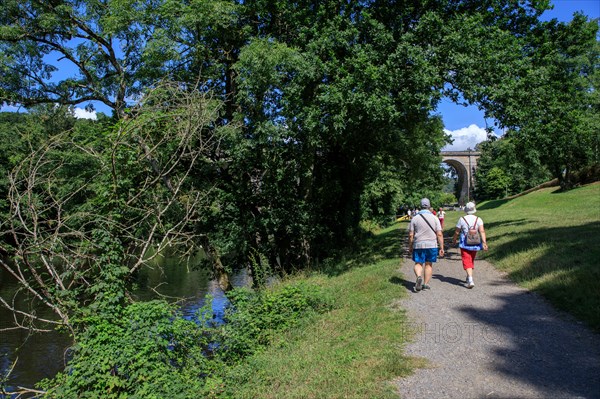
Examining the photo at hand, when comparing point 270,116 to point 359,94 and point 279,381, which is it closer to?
point 359,94

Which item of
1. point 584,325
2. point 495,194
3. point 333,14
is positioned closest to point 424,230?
point 584,325

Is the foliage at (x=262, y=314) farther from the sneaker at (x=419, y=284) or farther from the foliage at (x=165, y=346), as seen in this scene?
the sneaker at (x=419, y=284)

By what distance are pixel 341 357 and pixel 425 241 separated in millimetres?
3280

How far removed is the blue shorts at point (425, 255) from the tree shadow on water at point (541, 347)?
1176mm

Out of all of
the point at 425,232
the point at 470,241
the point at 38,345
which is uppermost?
the point at 425,232

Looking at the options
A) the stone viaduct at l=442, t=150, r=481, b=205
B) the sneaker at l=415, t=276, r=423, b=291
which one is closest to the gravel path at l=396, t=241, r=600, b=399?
the sneaker at l=415, t=276, r=423, b=291

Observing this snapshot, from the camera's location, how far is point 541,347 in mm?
5398

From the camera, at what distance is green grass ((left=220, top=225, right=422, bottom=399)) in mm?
4953

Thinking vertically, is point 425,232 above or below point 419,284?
above

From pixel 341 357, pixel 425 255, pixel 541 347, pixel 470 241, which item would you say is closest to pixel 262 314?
pixel 341 357

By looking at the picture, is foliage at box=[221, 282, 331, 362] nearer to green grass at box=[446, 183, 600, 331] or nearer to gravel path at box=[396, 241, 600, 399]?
gravel path at box=[396, 241, 600, 399]

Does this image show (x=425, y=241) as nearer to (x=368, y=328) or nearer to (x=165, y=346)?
(x=368, y=328)

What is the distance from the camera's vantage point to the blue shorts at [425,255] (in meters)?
8.16

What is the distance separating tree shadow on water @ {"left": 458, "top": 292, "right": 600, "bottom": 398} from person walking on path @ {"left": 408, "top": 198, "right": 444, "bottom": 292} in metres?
1.19
